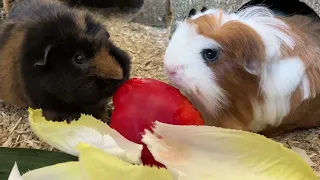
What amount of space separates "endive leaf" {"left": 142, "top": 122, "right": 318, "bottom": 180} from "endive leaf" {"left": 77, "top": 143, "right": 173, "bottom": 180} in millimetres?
65

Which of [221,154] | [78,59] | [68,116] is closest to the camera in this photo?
[221,154]

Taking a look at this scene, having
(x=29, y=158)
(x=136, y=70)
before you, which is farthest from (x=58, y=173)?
(x=136, y=70)

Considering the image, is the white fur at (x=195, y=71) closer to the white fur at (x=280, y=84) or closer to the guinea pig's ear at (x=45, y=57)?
the white fur at (x=280, y=84)

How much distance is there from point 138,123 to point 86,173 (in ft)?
0.93

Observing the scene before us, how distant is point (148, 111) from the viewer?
4.07 feet

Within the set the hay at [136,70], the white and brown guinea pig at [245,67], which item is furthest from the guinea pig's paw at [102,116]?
the white and brown guinea pig at [245,67]

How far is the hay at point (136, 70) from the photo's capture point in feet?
5.01

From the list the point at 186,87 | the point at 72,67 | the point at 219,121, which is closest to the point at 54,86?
the point at 72,67

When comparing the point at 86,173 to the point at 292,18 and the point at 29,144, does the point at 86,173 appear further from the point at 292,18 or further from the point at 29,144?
the point at 292,18

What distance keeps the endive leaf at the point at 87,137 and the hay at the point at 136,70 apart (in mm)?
270

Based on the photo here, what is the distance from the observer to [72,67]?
4.43 ft

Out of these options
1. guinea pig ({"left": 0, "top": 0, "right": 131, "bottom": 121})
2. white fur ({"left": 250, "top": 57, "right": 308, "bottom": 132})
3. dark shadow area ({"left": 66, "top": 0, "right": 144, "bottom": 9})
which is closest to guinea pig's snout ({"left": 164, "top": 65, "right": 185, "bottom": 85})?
guinea pig ({"left": 0, "top": 0, "right": 131, "bottom": 121})

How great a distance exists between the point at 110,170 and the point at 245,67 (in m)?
0.55

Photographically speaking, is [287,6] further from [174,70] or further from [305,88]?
[174,70]
